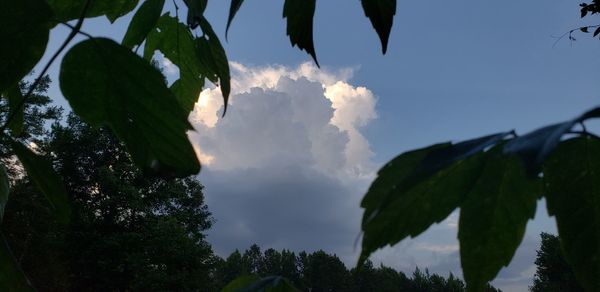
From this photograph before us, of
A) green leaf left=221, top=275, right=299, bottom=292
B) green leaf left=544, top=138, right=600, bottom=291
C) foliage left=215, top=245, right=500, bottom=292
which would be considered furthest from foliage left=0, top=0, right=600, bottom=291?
foliage left=215, top=245, right=500, bottom=292

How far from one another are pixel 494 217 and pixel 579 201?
0.07 metres

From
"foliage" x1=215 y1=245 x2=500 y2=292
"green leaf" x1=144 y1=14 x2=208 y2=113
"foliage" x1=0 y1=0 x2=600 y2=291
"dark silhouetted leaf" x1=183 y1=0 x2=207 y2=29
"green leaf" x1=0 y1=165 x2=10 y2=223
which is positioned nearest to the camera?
"foliage" x1=0 y1=0 x2=600 y2=291

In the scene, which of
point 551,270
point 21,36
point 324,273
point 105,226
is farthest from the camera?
point 324,273

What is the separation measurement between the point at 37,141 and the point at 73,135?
198 cm

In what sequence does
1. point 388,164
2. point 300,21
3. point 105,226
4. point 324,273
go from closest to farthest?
point 388,164
point 300,21
point 105,226
point 324,273

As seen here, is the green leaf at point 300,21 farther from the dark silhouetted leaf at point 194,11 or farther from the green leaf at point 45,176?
the green leaf at point 45,176

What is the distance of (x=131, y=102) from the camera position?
541 millimetres

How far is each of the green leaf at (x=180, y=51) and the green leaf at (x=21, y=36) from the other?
1.14ft

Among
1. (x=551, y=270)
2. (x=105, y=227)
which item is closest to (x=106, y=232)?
(x=105, y=227)

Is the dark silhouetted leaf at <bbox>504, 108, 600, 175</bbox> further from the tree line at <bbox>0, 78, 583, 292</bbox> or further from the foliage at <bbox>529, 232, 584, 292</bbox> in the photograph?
the foliage at <bbox>529, 232, 584, 292</bbox>

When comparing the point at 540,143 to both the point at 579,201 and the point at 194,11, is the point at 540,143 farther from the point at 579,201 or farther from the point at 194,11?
the point at 194,11

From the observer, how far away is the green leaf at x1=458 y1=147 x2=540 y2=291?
1.33 ft

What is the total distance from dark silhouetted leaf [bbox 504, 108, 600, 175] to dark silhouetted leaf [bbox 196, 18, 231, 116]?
0.58 meters

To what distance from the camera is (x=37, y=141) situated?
22.2 m
